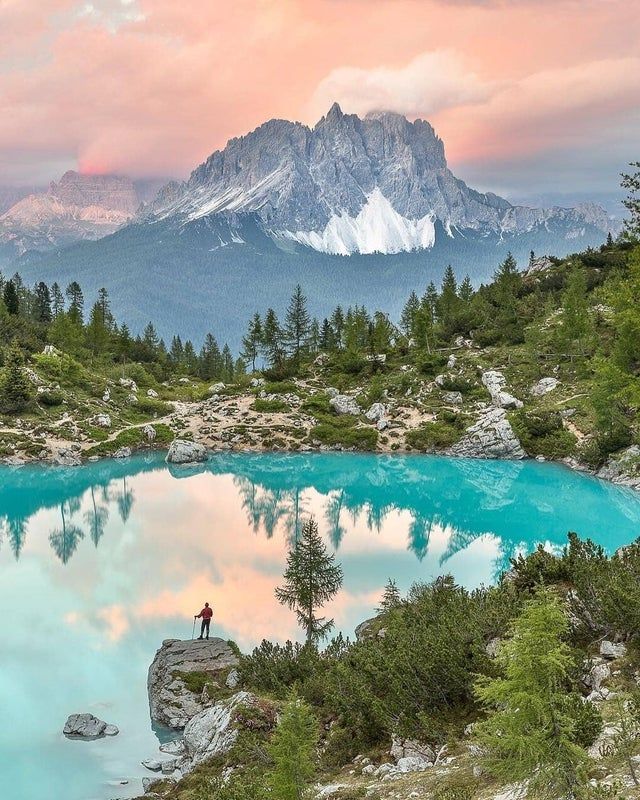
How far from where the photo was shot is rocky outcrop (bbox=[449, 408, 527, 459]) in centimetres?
6894

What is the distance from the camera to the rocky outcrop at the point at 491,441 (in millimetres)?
68938

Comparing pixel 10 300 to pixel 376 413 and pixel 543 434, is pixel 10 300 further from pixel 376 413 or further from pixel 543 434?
pixel 543 434

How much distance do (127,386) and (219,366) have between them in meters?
50.2

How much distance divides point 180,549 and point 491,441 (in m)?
40.1

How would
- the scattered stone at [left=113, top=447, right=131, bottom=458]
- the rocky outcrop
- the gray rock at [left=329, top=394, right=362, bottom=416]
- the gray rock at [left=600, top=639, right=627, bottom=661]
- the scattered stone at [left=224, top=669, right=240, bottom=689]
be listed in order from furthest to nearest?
the gray rock at [left=329, top=394, right=362, bottom=416] < the scattered stone at [left=113, top=447, right=131, bottom=458] < the rocky outcrop < the scattered stone at [left=224, top=669, right=240, bottom=689] < the gray rock at [left=600, top=639, right=627, bottom=661]

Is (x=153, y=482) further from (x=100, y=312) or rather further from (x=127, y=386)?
(x=100, y=312)

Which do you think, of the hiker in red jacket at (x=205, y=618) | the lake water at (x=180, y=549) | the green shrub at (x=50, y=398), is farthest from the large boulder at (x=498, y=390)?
the hiker in red jacket at (x=205, y=618)

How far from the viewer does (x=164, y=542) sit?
4272 centimetres

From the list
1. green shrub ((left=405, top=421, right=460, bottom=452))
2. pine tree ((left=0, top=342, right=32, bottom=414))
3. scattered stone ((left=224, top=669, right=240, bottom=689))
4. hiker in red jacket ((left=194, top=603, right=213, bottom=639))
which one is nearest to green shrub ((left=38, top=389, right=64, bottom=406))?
pine tree ((left=0, top=342, right=32, bottom=414))

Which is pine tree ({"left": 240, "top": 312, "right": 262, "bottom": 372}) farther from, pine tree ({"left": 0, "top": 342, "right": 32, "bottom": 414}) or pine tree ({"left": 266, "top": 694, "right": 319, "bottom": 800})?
pine tree ({"left": 266, "top": 694, "right": 319, "bottom": 800})

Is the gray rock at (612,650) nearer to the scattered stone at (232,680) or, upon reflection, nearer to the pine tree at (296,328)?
the scattered stone at (232,680)

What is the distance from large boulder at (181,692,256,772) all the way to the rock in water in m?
3.26

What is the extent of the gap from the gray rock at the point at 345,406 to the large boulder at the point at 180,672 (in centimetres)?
5681

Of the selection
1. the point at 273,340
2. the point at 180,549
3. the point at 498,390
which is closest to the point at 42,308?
the point at 273,340
